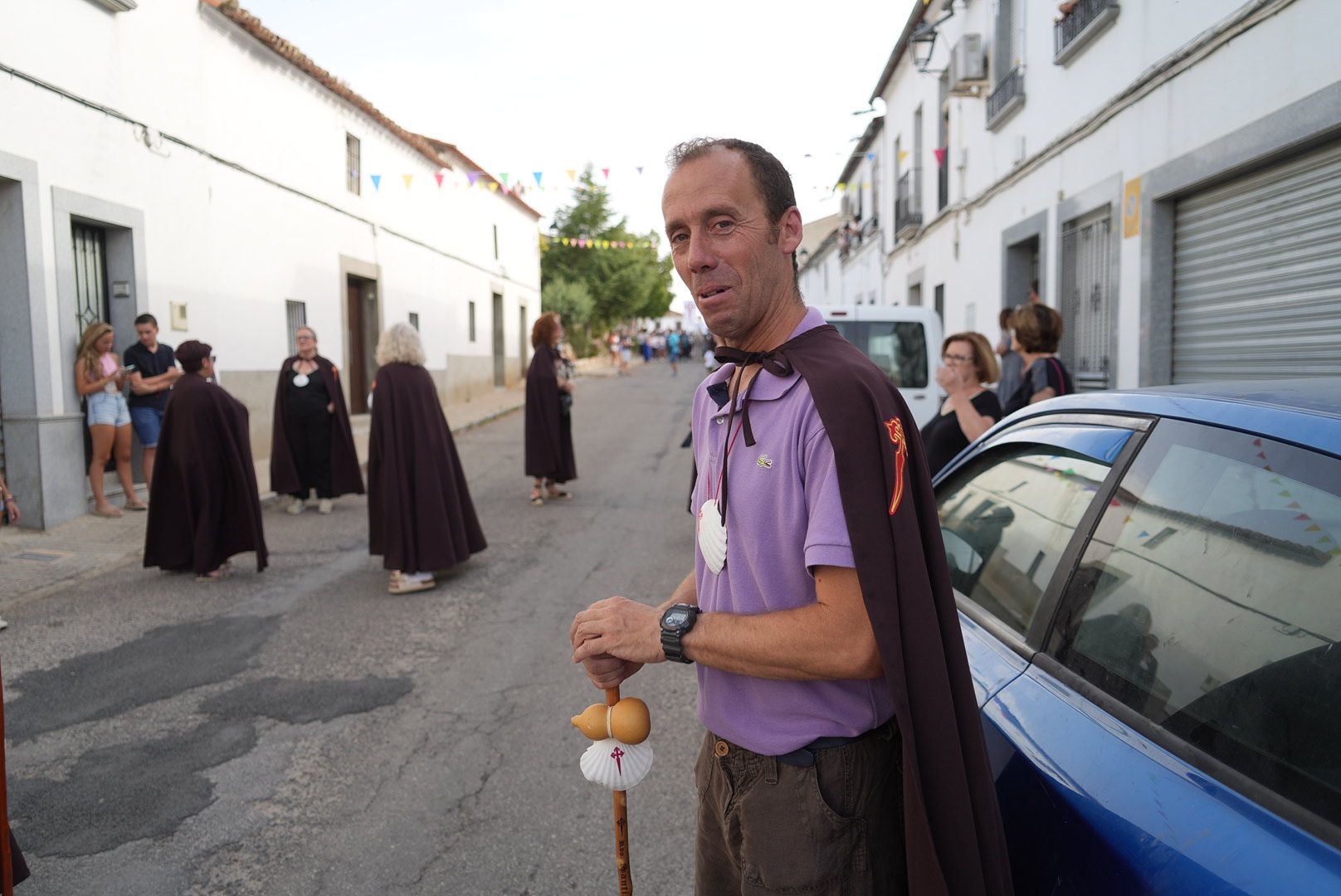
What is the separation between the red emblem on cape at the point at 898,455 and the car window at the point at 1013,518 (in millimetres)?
752

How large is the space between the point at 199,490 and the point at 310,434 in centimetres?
269

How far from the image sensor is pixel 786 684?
59.9 inches

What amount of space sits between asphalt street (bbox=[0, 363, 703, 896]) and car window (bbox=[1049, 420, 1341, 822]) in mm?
1839

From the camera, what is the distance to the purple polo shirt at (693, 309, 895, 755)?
1400 millimetres

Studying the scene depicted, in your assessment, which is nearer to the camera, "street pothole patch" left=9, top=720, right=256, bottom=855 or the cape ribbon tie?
the cape ribbon tie

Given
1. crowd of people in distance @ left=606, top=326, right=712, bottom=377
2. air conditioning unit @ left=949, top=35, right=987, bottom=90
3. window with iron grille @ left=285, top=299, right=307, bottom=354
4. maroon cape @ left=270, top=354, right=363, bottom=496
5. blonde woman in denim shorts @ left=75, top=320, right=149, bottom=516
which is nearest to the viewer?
blonde woman in denim shorts @ left=75, top=320, right=149, bottom=516

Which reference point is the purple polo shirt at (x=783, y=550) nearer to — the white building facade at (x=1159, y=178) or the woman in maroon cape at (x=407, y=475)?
the woman in maroon cape at (x=407, y=475)

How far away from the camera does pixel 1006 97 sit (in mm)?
11477

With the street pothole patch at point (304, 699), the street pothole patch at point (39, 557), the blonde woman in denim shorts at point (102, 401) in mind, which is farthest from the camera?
the blonde woman in denim shorts at point (102, 401)

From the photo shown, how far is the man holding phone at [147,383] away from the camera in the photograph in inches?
362

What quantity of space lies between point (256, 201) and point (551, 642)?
9.84 metres

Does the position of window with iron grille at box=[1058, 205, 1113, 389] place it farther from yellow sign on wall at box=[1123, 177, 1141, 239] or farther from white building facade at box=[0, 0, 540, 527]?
white building facade at box=[0, 0, 540, 527]

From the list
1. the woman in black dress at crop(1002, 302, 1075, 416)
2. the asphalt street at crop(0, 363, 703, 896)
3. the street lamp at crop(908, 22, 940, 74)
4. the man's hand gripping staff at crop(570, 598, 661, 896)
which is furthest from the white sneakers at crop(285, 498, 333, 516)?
the street lamp at crop(908, 22, 940, 74)

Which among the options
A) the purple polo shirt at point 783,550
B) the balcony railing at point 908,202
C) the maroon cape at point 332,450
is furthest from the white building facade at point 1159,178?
the maroon cape at point 332,450
